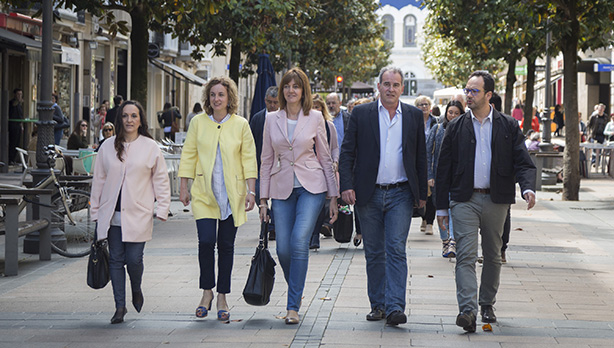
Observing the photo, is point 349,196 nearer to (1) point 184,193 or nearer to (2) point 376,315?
(2) point 376,315

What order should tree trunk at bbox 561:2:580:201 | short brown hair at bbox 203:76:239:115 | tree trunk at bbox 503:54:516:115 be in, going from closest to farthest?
1. short brown hair at bbox 203:76:239:115
2. tree trunk at bbox 561:2:580:201
3. tree trunk at bbox 503:54:516:115

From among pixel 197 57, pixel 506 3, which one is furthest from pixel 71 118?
pixel 506 3

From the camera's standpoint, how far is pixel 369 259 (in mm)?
7316

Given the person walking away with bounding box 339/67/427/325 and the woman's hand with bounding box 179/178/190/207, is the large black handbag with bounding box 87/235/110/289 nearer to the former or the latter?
the woman's hand with bounding box 179/178/190/207

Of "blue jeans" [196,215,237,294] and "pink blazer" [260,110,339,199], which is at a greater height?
"pink blazer" [260,110,339,199]

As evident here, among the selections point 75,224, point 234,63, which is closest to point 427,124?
point 75,224

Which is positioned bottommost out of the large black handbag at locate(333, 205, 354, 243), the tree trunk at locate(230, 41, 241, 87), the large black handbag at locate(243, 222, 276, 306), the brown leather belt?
the large black handbag at locate(243, 222, 276, 306)

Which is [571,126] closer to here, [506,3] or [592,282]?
[506,3]

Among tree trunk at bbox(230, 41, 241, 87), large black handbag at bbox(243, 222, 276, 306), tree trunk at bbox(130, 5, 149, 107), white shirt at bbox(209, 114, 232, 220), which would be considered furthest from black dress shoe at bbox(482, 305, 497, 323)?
tree trunk at bbox(230, 41, 241, 87)

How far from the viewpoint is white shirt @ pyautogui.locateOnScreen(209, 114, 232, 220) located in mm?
7277

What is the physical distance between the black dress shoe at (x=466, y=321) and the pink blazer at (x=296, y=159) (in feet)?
4.13

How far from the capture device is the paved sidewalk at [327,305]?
21.8 feet

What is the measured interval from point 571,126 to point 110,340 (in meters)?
13.5

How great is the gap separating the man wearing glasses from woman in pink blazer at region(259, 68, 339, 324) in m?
0.86
